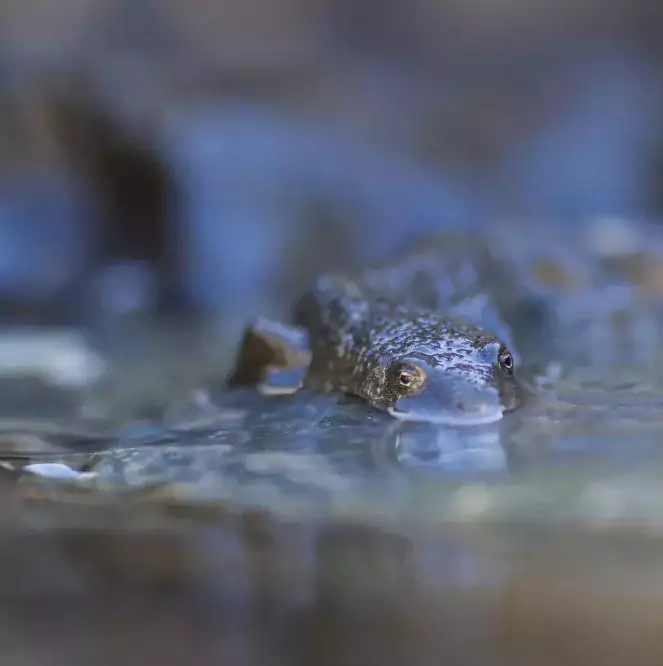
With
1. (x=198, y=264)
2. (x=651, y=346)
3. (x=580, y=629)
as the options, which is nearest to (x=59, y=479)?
(x=580, y=629)

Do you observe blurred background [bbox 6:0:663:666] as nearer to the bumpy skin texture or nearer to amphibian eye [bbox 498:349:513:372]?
the bumpy skin texture

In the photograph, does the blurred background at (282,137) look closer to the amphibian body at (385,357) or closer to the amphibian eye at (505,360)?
the amphibian body at (385,357)

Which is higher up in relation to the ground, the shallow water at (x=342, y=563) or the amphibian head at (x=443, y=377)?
the amphibian head at (x=443, y=377)

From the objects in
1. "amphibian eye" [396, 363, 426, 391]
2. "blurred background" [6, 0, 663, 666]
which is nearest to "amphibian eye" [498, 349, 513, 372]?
"amphibian eye" [396, 363, 426, 391]

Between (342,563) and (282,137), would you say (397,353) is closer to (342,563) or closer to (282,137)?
(342,563)

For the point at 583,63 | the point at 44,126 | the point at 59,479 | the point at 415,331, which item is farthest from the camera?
the point at 583,63

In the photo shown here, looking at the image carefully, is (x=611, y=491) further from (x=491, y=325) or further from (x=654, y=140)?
(x=654, y=140)

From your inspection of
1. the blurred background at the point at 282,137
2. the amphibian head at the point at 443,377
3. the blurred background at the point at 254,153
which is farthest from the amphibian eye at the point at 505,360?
the blurred background at the point at 282,137
